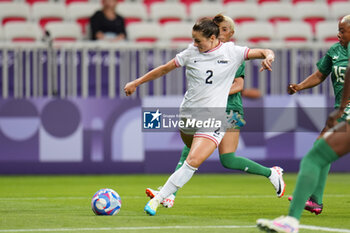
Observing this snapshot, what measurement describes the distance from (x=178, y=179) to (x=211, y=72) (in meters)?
1.15

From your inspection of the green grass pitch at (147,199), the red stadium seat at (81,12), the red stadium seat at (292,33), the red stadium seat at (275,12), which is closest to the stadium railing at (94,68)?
the green grass pitch at (147,199)

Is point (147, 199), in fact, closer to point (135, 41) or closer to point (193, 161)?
point (193, 161)

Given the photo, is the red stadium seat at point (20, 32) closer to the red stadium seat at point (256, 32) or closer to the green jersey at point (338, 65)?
the red stadium seat at point (256, 32)

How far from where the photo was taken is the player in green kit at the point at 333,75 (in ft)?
26.6

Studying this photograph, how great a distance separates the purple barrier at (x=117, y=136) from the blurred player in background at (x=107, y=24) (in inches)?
67.9

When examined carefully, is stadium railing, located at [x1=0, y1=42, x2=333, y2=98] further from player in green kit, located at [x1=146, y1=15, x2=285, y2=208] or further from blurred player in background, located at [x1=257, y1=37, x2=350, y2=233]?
blurred player in background, located at [x1=257, y1=37, x2=350, y2=233]

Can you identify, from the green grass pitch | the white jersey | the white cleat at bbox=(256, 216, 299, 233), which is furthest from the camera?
the white jersey

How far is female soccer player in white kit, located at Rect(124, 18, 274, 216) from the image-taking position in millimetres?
7852

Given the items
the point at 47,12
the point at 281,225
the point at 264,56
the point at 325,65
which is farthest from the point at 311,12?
the point at 281,225

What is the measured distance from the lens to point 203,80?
318 inches

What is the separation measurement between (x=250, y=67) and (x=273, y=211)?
688cm

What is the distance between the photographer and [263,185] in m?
12.6

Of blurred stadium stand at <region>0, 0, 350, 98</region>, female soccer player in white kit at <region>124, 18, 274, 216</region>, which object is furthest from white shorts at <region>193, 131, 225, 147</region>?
blurred stadium stand at <region>0, 0, 350, 98</region>

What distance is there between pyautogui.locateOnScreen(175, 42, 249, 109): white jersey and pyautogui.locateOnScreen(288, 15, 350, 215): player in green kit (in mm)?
934
